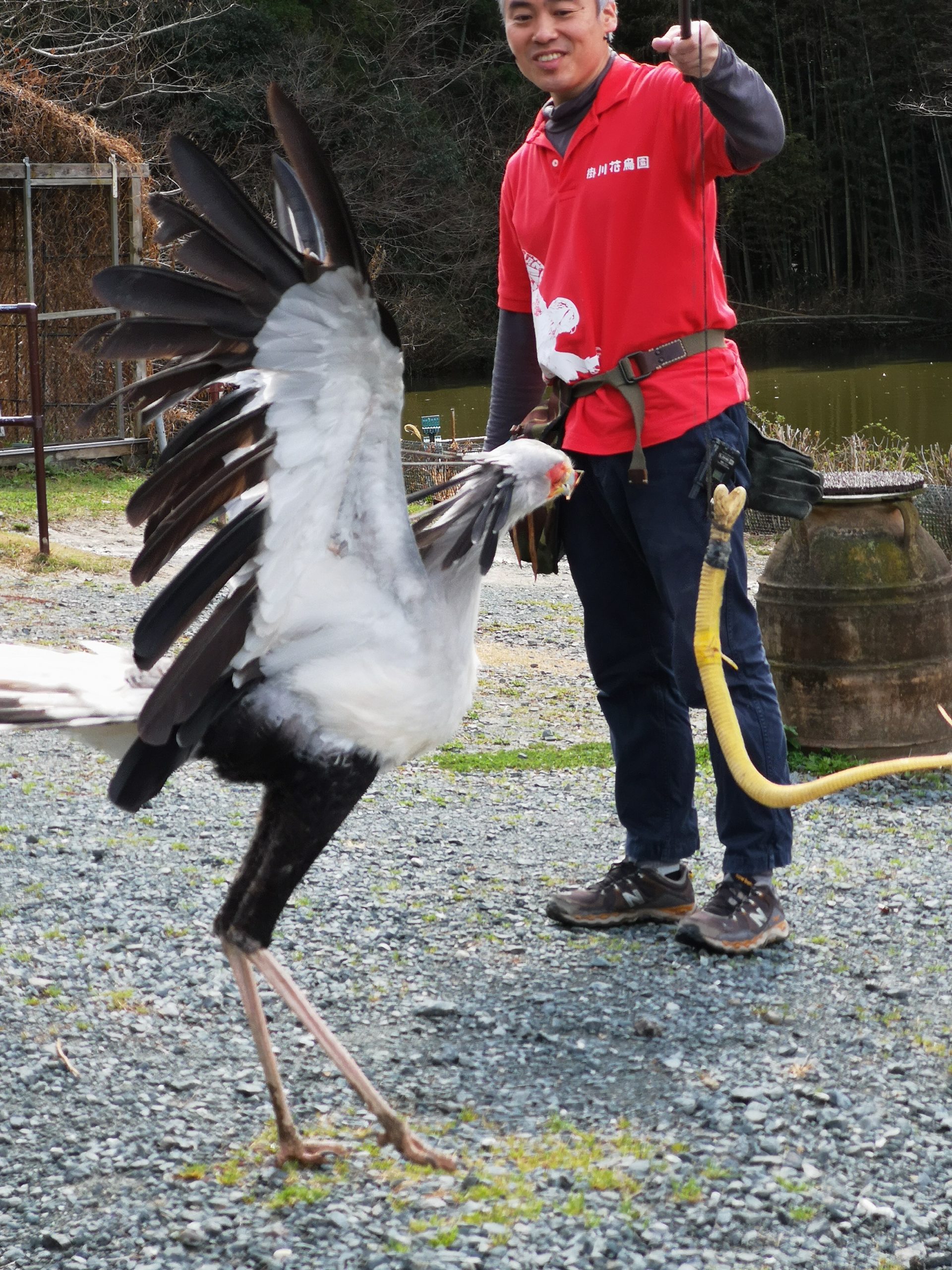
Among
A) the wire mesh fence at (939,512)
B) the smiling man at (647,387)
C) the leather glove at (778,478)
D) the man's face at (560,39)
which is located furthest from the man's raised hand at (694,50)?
the wire mesh fence at (939,512)

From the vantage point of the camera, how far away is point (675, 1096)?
300 centimetres

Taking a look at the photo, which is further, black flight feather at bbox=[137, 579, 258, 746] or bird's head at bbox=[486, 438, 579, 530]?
bird's head at bbox=[486, 438, 579, 530]

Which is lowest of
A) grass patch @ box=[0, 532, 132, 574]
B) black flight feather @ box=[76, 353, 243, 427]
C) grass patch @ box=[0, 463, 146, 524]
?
grass patch @ box=[0, 532, 132, 574]

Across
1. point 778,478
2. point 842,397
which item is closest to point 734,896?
point 778,478

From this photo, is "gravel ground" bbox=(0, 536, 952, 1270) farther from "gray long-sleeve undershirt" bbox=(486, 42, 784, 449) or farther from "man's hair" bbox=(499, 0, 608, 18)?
"man's hair" bbox=(499, 0, 608, 18)

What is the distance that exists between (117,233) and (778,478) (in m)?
12.0

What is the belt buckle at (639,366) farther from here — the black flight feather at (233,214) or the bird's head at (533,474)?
the black flight feather at (233,214)

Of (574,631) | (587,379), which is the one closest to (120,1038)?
(587,379)

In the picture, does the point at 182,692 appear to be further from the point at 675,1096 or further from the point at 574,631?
the point at 574,631

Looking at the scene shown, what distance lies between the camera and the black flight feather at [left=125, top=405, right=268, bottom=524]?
2.68m

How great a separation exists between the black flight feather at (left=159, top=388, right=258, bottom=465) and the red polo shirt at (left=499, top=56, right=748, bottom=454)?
1.17 metres

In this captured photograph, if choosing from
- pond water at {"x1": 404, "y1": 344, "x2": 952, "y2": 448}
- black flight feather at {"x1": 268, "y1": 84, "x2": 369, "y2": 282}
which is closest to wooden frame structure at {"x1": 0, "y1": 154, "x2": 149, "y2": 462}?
pond water at {"x1": 404, "y1": 344, "x2": 952, "y2": 448}

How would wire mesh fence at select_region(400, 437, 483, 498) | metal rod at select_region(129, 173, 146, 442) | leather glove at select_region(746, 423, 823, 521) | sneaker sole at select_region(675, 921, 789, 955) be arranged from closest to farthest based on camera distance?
1. sneaker sole at select_region(675, 921, 789, 955)
2. leather glove at select_region(746, 423, 823, 521)
3. wire mesh fence at select_region(400, 437, 483, 498)
4. metal rod at select_region(129, 173, 146, 442)

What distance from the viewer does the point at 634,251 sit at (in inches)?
136
